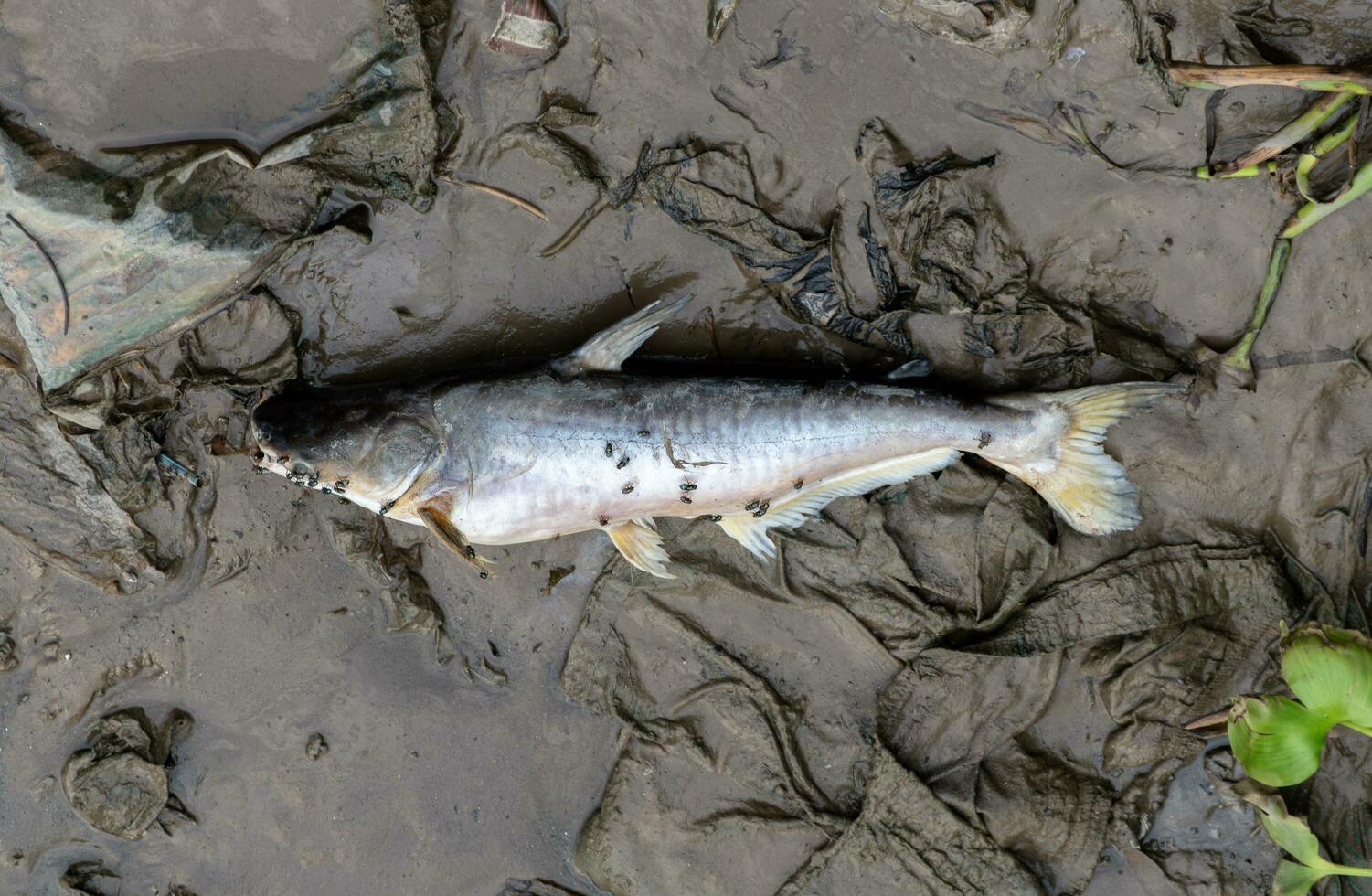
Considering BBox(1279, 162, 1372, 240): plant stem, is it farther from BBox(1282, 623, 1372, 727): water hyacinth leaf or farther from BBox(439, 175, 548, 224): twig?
BBox(439, 175, 548, 224): twig

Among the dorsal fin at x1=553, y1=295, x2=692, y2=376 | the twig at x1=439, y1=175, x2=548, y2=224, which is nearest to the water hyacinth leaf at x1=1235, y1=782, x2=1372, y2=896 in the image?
the dorsal fin at x1=553, y1=295, x2=692, y2=376

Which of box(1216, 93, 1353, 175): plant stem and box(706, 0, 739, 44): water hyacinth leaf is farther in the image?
box(706, 0, 739, 44): water hyacinth leaf

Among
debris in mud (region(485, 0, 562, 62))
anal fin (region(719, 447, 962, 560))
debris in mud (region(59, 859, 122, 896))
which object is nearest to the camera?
debris in mud (region(485, 0, 562, 62))

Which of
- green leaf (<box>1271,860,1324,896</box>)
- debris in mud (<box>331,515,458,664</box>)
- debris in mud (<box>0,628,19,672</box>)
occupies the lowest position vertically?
debris in mud (<box>0,628,19,672</box>)

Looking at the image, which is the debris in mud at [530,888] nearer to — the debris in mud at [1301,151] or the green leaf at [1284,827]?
the green leaf at [1284,827]

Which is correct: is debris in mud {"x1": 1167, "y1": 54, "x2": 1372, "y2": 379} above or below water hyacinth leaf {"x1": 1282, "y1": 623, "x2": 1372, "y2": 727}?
above
